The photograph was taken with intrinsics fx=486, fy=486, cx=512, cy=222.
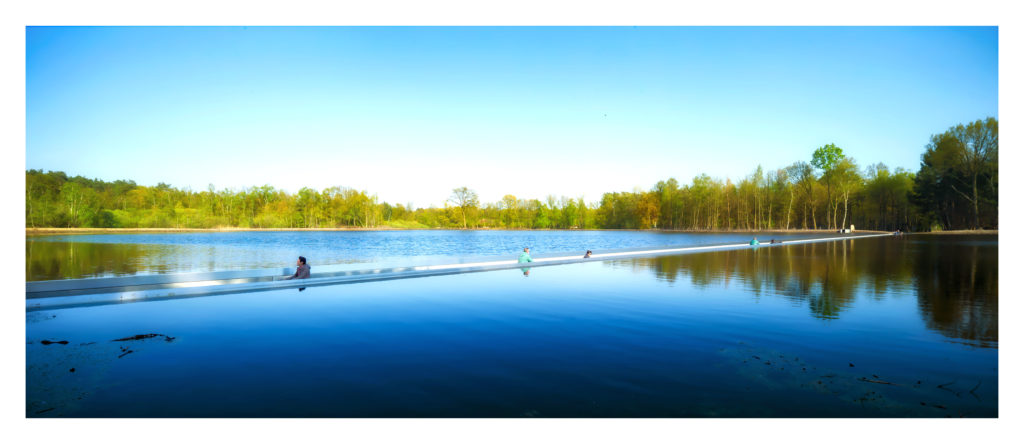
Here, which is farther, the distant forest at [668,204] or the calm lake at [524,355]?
the distant forest at [668,204]

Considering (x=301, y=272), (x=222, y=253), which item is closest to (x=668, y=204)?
(x=222, y=253)

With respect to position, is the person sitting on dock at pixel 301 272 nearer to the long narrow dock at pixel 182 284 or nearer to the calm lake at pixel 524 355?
the long narrow dock at pixel 182 284

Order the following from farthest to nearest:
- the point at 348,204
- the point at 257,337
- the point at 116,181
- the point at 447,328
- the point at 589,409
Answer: the point at 348,204, the point at 116,181, the point at 447,328, the point at 257,337, the point at 589,409

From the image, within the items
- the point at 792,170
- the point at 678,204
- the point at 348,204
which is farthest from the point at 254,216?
the point at 792,170

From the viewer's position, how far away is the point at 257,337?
6.38 m

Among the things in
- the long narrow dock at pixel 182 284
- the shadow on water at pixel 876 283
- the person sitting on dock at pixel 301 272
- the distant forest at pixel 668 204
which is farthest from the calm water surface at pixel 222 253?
the distant forest at pixel 668 204

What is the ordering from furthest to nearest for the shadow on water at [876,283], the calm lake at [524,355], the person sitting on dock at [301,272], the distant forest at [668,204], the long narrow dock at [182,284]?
the distant forest at [668,204]
the person sitting on dock at [301,272]
the long narrow dock at [182,284]
the shadow on water at [876,283]
the calm lake at [524,355]

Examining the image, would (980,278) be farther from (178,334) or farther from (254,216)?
(254,216)

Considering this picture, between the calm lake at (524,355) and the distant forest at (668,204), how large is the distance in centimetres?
4917

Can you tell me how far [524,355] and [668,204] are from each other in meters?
A: 86.2

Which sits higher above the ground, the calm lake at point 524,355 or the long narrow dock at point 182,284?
the long narrow dock at point 182,284

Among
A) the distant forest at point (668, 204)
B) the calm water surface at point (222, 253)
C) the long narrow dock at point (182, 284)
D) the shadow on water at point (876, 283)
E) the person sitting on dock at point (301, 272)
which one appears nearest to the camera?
the shadow on water at point (876, 283)

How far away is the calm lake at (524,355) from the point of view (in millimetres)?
4105
